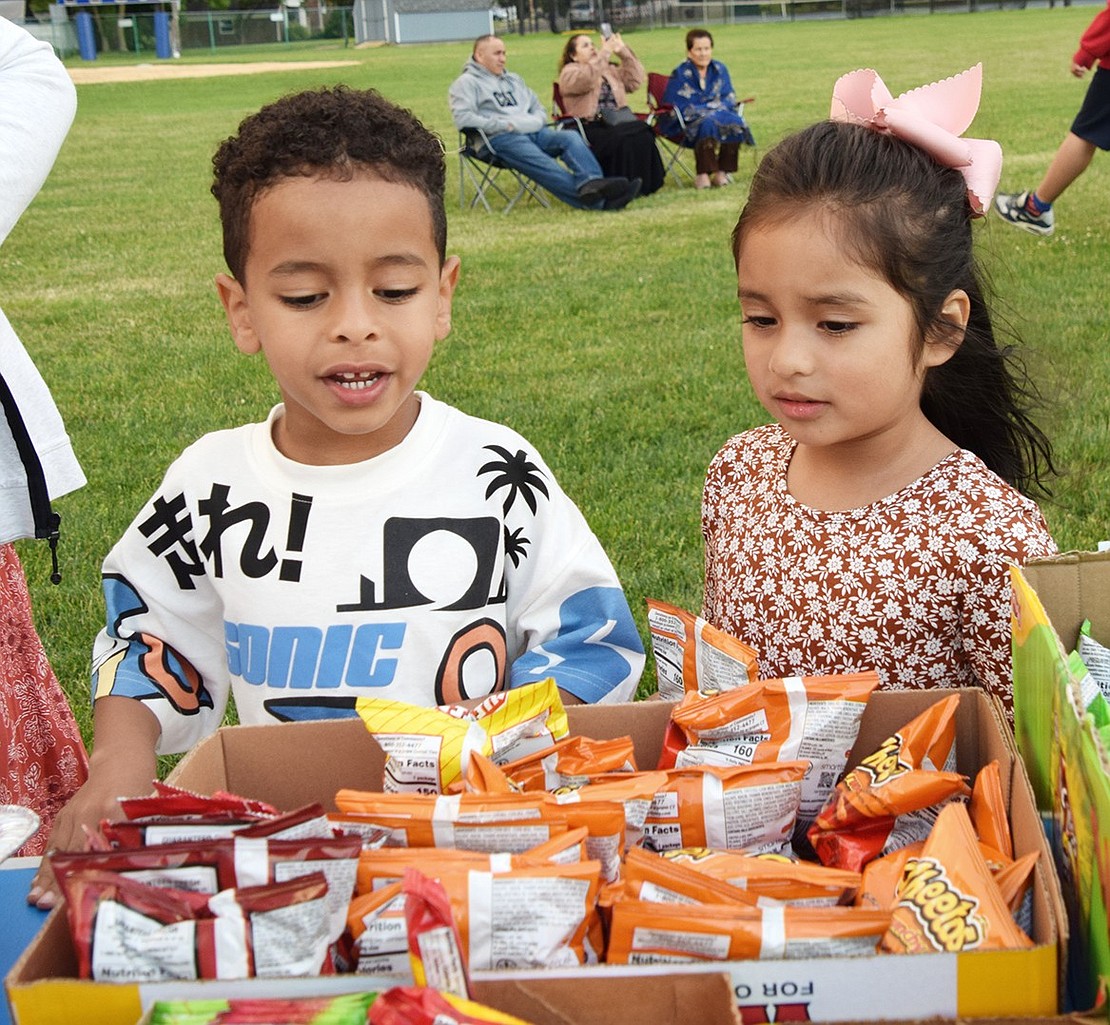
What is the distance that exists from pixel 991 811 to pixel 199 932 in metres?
0.70

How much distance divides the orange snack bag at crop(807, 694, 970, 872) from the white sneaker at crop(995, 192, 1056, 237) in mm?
6782

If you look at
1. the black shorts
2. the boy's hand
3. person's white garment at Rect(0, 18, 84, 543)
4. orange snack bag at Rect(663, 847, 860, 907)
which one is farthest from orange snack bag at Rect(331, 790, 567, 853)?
the black shorts

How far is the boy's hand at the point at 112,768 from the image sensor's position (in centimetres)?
151

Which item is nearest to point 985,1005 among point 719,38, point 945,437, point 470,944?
point 470,944

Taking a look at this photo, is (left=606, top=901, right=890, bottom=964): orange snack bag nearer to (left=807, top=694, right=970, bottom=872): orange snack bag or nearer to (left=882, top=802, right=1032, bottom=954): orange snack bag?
(left=882, top=802, right=1032, bottom=954): orange snack bag

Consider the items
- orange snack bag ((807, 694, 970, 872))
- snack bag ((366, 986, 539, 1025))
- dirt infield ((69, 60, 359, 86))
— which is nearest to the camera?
snack bag ((366, 986, 539, 1025))

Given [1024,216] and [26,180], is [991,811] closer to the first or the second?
[26,180]

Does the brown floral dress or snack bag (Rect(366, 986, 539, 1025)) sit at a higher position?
snack bag (Rect(366, 986, 539, 1025))

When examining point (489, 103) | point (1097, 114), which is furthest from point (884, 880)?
point (489, 103)

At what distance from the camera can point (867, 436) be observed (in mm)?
1986

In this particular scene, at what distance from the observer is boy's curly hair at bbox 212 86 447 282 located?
1665 millimetres

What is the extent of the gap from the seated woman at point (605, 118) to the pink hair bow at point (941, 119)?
9443mm

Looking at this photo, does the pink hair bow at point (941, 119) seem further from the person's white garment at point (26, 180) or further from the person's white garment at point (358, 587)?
the person's white garment at point (26, 180)

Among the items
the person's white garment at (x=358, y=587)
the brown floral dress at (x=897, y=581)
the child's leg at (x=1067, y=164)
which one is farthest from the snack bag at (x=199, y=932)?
the child's leg at (x=1067, y=164)
